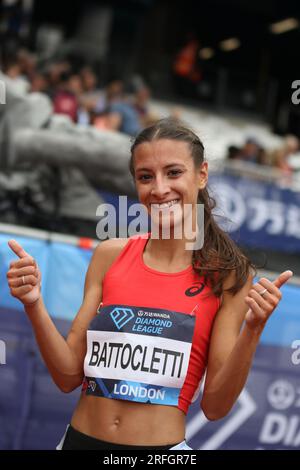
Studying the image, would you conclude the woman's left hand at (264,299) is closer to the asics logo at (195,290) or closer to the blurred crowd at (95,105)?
the asics logo at (195,290)

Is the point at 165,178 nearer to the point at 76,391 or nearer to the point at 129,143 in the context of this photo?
the point at 76,391

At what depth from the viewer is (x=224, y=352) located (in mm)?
3051

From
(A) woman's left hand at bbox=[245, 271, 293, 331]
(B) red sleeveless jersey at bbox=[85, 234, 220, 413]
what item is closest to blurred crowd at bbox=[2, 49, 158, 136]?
(B) red sleeveless jersey at bbox=[85, 234, 220, 413]

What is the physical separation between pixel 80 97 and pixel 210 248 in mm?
10367

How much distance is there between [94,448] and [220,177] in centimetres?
823

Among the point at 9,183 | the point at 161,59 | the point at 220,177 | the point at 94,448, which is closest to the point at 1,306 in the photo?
the point at 94,448

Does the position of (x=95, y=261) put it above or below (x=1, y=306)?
above

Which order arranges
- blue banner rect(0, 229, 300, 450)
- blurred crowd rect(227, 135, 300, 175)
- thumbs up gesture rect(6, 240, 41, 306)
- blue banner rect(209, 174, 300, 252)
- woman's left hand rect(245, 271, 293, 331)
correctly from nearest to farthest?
woman's left hand rect(245, 271, 293, 331), thumbs up gesture rect(6, 240, 41, 306), blue banner rect(0, 229, 300, 450), blue banner rect(209, 174, 300, 252), blurred crowd rect(227, 135, 300, 175)

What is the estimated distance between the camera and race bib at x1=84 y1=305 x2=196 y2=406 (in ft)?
10.0

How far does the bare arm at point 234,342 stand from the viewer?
279cm

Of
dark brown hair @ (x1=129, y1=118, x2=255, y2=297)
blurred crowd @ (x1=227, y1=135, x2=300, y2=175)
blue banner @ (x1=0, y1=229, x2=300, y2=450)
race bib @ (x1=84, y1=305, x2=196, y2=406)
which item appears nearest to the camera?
race bib @ (x1=84, y1=305, x2=196, y2=406)

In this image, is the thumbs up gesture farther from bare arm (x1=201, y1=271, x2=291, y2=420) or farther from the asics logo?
bare arm (x1=201, y1=271, x2=291, y2=420)
